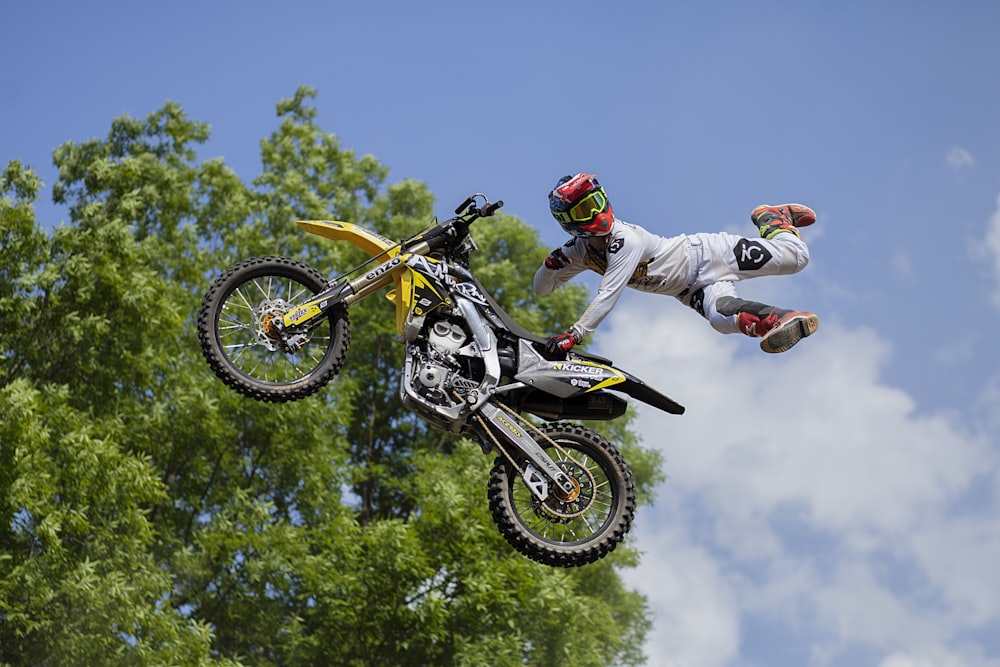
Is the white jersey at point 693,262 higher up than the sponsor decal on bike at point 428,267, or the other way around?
the white jersey at point 693,262

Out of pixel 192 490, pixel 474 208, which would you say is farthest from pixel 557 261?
pixel 192 490

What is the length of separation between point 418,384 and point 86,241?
16.0m

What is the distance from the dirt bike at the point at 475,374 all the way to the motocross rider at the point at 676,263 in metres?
0.39

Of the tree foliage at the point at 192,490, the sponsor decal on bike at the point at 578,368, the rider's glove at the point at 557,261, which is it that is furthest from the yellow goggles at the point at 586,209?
the tree foliage at the point at 192,490

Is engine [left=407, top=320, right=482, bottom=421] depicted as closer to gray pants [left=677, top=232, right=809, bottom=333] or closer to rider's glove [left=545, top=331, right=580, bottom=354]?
rider's glove [left=545, top=331, right=580, bottom=354]

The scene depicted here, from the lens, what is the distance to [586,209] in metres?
8.27

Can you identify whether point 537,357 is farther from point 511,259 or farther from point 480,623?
point 511,259

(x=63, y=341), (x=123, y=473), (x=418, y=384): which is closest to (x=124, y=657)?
(x=123, y=473)

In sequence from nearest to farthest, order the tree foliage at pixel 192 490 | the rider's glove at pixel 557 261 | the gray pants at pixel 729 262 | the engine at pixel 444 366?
the engine at pixel 444 366
the gray pants at pixel 729 262
the rider's glove at pixel 557 261
the tree foliage at pixel 192 490

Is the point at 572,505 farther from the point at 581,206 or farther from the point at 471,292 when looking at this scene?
the point at 581,206

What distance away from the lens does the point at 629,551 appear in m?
27.7

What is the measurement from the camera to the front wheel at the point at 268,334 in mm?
8375

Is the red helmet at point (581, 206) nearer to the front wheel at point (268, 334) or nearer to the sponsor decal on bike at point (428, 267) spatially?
the sponsor decal on bike at point (428, 267)

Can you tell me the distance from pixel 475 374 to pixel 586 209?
1315mm
